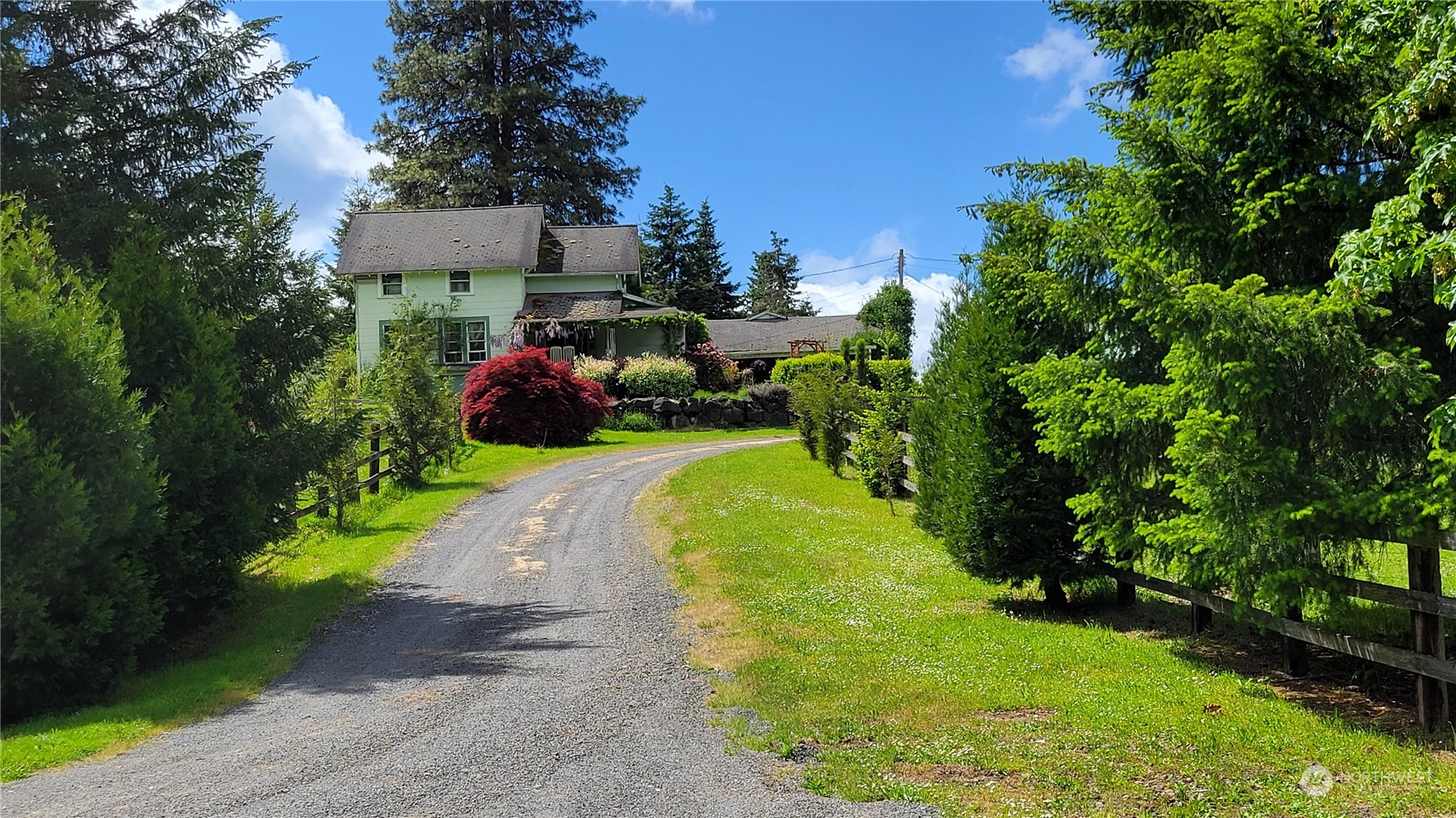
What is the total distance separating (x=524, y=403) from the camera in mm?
26938

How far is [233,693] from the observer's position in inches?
307

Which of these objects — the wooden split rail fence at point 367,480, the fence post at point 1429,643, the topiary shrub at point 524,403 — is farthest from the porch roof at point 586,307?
the fence post at point 1429,643

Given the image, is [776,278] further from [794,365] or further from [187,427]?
[187,427]

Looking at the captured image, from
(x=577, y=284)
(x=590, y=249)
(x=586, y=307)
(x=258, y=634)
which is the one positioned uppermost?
(x=590, y=249)

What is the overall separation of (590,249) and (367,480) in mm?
23825

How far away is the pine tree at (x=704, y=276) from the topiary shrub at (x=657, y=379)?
28120 millimetres

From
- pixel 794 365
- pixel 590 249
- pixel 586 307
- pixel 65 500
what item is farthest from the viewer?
pixel 590 249

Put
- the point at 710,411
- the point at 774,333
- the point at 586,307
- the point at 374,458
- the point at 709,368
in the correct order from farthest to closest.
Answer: the point at 774,333
the point at 709,368
the point at 586,307
the point at 710,411
the point at 374,458

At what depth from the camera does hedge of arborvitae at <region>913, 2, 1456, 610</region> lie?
5.38 meters

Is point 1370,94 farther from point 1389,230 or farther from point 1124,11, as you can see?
point 1124,11

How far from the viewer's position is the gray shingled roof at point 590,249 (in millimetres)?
39406

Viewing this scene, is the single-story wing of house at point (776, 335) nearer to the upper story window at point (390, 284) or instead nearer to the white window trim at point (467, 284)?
the white window trim at point (467, 284)

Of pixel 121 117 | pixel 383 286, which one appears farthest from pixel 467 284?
pixel 121 117

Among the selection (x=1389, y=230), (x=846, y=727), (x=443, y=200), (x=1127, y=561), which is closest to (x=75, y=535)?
(x=846, y=727)
